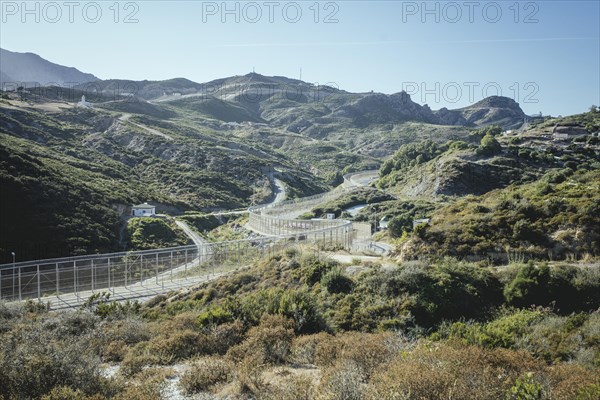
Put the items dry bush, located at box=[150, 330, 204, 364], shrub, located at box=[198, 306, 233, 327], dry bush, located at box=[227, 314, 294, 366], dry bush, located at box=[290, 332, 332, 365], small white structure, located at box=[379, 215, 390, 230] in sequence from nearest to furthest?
1. dry bush, located at box=[227, 314, 294, 366]
2. dry bush, located at box=[290, 332, 332, 365]
3. dry bush, located at box=[150, 330, 204, 364]
4. shrub, located at box=[198, 306, 233, 327]
5. small white structure, located at box=[379, 215, 390, 230]

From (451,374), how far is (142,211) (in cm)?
5604

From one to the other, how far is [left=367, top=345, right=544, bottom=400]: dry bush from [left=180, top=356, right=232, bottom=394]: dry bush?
2.80 m

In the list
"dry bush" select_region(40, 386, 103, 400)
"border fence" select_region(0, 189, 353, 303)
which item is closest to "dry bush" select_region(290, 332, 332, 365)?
"dry bush" select_region(40, 386, 103, 400)

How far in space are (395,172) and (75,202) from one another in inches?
2331

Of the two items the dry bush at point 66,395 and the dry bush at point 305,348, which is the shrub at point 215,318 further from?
the dry bush at point 66,395

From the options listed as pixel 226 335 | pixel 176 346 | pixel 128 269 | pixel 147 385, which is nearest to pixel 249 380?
pixel 147 385

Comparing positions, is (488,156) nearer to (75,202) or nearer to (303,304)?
(75,202)

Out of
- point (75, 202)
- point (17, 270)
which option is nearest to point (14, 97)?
point (75, 202)

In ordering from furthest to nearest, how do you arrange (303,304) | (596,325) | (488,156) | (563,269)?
(488,156) → (563,269) → (303,304) → (596,325)

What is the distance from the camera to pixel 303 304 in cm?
1195

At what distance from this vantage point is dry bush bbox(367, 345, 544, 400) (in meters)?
5.41

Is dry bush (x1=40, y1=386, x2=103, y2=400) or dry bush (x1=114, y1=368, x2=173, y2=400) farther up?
dry bush (x1=40, y1=386, x2=103, y2=400)

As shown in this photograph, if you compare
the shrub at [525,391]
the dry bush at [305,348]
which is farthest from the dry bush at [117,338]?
the shrub at [525,391]

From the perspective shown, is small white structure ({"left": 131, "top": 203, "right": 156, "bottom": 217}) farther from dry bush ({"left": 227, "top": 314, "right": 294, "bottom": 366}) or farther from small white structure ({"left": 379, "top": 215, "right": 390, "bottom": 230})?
dry bush ({"left": 227, "top": 314, "right": 294, "bottom": 366})
